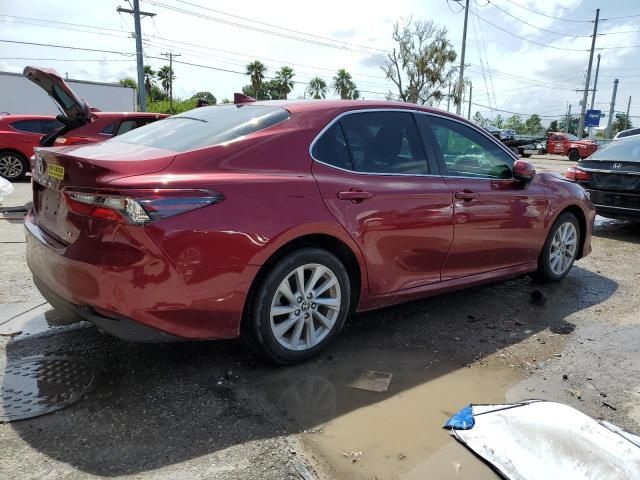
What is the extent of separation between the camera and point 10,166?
37.2 feet

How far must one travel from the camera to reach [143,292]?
2.56 meters

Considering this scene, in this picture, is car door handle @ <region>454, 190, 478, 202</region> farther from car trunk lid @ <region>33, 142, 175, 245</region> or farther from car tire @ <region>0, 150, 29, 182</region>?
car tire @ <region>0, 150, 29, 182</region>

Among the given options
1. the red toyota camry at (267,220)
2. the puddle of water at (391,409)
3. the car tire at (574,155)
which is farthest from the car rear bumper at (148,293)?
the car tire at (574,155)

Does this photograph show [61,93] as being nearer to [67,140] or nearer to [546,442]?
[67,140]

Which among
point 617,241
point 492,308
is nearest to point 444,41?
point 617,241

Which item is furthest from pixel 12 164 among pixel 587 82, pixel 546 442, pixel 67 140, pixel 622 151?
pixel 587 82

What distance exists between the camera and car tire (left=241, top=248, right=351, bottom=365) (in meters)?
2.93

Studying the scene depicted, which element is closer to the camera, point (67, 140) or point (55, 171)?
point (55, 171)

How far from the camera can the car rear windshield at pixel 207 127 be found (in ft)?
9.83

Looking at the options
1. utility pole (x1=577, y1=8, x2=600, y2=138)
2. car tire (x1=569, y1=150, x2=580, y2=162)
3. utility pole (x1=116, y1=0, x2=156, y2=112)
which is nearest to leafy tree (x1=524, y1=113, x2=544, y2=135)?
utility pole (x1=577, y1=8, x2=600, y2=138)

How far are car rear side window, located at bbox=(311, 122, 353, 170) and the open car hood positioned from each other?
357cm

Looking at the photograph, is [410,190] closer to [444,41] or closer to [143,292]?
[143,292]

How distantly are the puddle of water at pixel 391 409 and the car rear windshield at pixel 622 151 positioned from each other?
5553mm

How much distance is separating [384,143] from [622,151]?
224 inches
